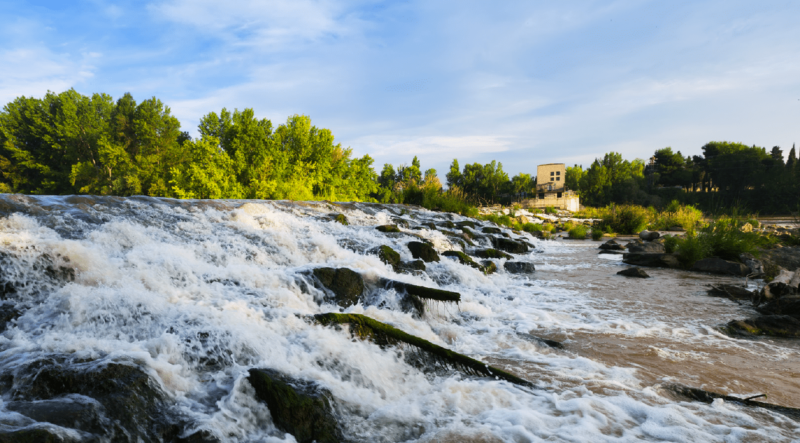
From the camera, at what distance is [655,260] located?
895 cm

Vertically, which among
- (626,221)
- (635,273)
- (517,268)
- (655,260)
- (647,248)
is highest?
(626,221)

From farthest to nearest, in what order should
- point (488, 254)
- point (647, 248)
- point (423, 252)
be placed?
point (647, 248), point (488, 254), point (423, 252)

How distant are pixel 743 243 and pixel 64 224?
1350cm

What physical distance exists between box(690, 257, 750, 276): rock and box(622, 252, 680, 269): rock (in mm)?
413

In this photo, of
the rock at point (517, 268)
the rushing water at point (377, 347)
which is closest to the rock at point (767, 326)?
the rushing water at point (377, 347)

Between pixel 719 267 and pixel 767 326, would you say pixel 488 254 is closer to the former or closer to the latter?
pixel 719 267

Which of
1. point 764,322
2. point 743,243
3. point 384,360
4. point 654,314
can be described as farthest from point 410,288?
point 743,243

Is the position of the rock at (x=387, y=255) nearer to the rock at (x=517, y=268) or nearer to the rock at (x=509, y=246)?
the rock at (x=517, y=268)

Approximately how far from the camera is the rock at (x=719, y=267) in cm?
764

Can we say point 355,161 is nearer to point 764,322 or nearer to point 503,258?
point 503,258

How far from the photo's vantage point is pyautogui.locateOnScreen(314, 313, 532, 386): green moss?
10.2 feet

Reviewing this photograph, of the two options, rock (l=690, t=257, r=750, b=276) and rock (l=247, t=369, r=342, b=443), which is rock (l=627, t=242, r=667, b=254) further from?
rock (l=247, t=369, r=342, b=443)

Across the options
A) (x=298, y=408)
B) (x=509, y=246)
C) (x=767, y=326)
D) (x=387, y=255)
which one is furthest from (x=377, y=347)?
(x=509, y=246)

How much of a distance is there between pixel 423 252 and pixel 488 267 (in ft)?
5.09
